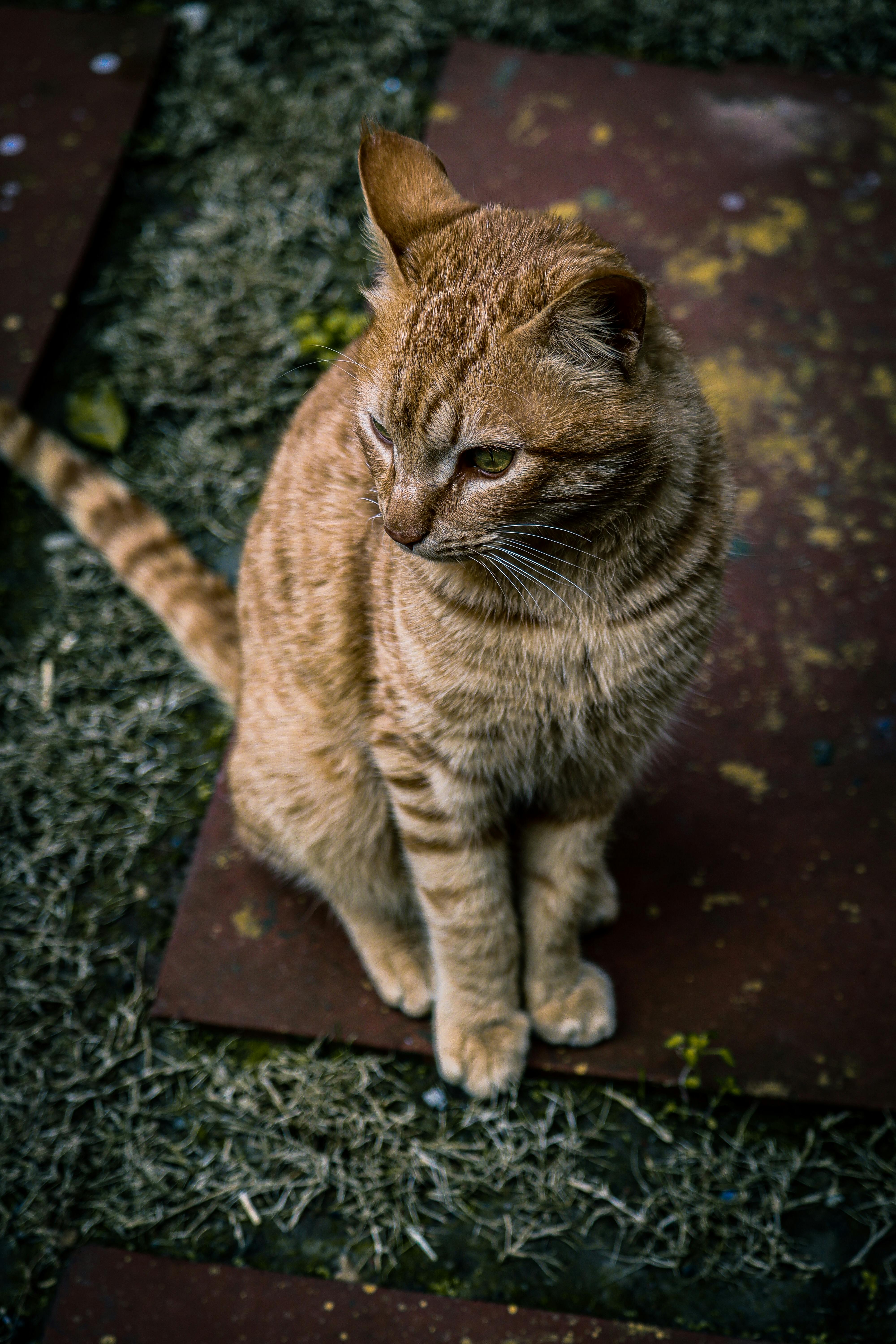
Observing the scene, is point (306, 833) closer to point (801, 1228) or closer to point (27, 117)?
point (801, 1228)

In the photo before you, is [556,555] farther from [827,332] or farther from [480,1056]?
[827,332]

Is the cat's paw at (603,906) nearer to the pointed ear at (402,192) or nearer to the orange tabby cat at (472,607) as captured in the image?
the orange tabby cat at (472,607)

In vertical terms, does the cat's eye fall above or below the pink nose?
above

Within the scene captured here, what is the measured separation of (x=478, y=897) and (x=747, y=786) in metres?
0.73

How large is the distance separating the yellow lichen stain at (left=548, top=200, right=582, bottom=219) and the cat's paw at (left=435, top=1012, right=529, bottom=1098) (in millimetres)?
2260

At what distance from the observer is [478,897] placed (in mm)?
1865

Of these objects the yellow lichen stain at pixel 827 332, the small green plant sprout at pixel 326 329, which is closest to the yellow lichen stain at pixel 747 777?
the yellow lichen stain at pixel 827 332

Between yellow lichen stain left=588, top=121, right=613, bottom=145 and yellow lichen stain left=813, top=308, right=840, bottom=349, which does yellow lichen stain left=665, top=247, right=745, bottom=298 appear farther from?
yellow lichen stain left=588, top=121, right=613, bottom=145

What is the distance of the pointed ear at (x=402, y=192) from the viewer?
1.50m

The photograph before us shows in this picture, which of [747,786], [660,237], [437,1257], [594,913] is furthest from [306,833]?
[660,237]

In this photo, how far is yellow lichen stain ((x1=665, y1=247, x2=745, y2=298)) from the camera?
2.94 metres

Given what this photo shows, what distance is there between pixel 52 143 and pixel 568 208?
5.47 feet

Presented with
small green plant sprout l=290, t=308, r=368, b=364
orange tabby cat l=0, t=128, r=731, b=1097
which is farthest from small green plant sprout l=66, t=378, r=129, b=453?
orange tabby cat l=0, t=128, r=731, b=1097

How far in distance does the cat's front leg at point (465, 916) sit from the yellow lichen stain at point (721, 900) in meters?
0.40
